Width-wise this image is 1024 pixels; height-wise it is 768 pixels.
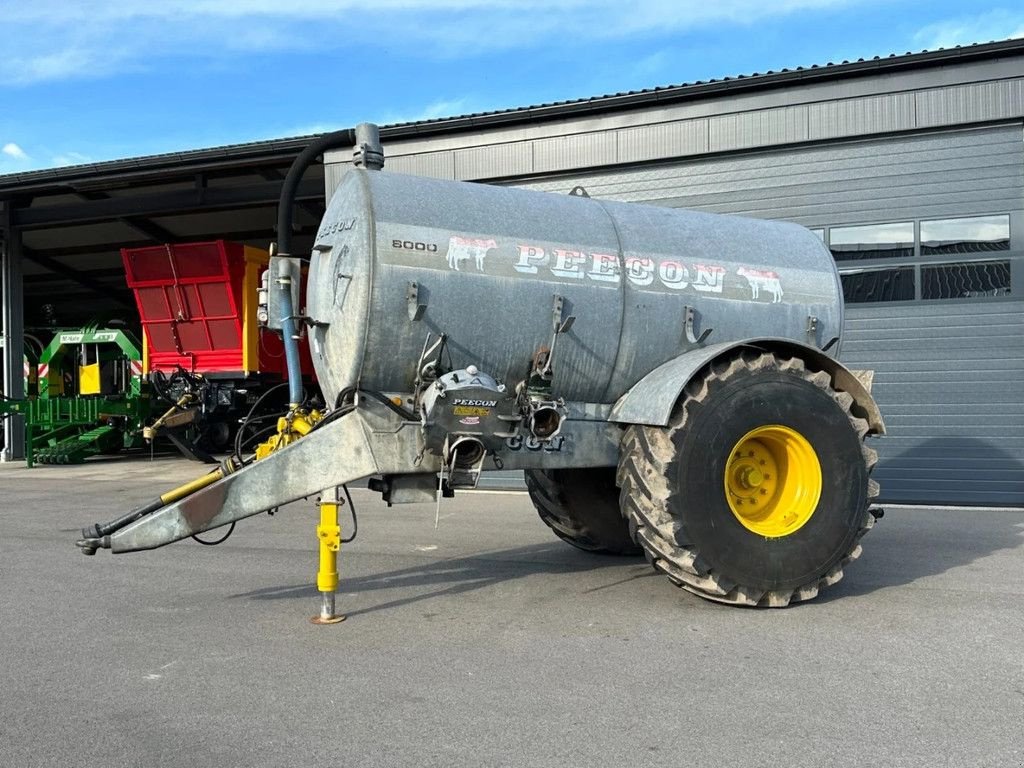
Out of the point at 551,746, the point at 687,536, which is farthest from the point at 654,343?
the point at 551,746

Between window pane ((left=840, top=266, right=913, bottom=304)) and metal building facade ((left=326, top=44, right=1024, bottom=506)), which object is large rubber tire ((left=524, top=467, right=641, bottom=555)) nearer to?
metal building facade ((left=326, top=44, right=1024, bottom=506))

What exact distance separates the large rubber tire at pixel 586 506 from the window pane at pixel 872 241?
18.9ft

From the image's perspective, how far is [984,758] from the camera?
10.1ft

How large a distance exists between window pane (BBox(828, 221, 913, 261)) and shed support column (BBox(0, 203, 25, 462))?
51.1 feet

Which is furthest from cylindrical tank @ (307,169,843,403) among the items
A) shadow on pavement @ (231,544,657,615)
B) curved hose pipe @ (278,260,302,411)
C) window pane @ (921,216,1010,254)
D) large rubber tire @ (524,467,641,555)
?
window pane @ (921,216,1010,254)

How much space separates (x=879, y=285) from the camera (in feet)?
33.8

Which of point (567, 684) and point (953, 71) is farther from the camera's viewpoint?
point (953, 71)

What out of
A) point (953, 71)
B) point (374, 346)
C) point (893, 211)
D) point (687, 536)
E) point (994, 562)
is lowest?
point (994, 562)

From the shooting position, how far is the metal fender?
4.95m

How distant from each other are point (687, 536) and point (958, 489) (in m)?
6.65

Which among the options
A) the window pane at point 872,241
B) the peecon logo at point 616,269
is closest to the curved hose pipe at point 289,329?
the peecon logo at point 616,269

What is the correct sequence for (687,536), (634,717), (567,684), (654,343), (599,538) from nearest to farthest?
(634,717) < (567,684) < (687,536) < (654,343) < (599,538)

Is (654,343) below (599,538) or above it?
above

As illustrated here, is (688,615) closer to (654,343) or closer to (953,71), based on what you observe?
(654,343)
